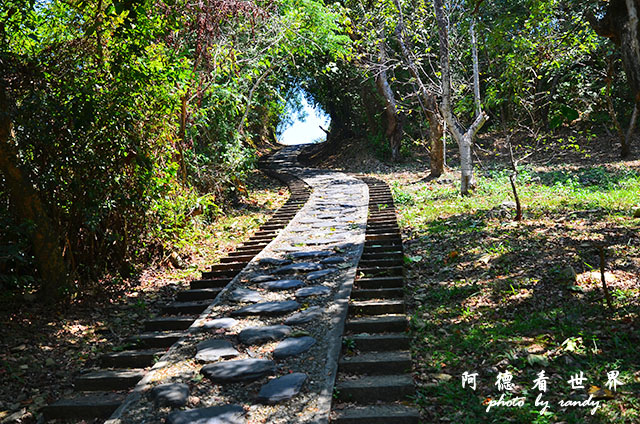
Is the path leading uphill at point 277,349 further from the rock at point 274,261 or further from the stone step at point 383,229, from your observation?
the stone step at point 383,229

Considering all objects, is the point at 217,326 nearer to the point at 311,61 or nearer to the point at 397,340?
the point at 397,340

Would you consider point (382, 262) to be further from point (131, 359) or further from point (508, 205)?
point (508, 205)

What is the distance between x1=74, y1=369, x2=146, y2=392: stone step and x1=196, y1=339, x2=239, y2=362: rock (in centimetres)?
49

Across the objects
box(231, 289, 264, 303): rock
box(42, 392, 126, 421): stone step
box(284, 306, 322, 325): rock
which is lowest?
box(42, 392, 126, 421): stone step

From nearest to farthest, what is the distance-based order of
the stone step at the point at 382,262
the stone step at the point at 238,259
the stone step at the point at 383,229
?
the stone step at the point at 382,262 → the stone step at the point at 238,259 → the stone step at the point at 383,229

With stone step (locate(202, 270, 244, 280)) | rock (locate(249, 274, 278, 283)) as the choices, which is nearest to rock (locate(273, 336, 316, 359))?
rock (locate(249, 274, 278, 283))

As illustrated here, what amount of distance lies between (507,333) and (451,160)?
15246mm

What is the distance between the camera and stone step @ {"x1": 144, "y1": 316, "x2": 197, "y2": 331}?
509 centimetres

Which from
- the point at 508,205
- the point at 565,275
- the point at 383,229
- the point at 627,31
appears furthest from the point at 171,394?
the point at 508,205

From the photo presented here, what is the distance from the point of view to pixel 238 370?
384 cm

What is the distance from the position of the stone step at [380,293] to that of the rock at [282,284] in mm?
746

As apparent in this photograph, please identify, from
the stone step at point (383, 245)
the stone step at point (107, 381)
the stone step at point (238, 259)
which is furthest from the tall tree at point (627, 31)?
the stone step at point (238, 259)

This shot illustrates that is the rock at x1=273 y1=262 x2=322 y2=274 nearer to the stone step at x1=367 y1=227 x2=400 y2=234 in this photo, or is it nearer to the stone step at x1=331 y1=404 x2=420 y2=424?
the stone step at x1=367 y1=227 x2=400 y2=234

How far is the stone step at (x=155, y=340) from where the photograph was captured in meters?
4.70
